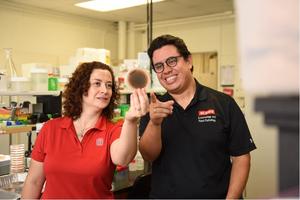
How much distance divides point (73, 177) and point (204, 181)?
55cm

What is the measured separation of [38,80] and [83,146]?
1.00m

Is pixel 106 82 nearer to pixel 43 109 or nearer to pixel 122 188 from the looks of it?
pixel 122 188

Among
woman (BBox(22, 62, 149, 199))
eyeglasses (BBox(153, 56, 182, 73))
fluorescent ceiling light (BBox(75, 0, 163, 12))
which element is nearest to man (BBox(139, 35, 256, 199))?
eyeglasses (BBox(153, 56, 182, 73))

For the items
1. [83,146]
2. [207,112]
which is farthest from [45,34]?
[207,112]

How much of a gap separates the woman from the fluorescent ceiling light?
2.92m

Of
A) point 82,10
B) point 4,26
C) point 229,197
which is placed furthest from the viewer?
point 82,10

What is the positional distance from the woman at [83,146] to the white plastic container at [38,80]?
2.33 feet

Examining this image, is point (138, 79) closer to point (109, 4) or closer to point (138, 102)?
point (138, 102)

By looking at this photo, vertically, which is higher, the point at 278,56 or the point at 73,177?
the point at 278,56

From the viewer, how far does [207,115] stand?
139 cm

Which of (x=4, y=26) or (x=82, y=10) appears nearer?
(x=4, y=26)

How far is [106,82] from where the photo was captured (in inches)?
58.8

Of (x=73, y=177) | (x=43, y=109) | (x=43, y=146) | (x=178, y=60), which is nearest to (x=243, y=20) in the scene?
(x=178, y=60)

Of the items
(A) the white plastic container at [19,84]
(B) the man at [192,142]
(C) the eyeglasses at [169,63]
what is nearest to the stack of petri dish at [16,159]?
(A) the white plastic container at [19,84]
